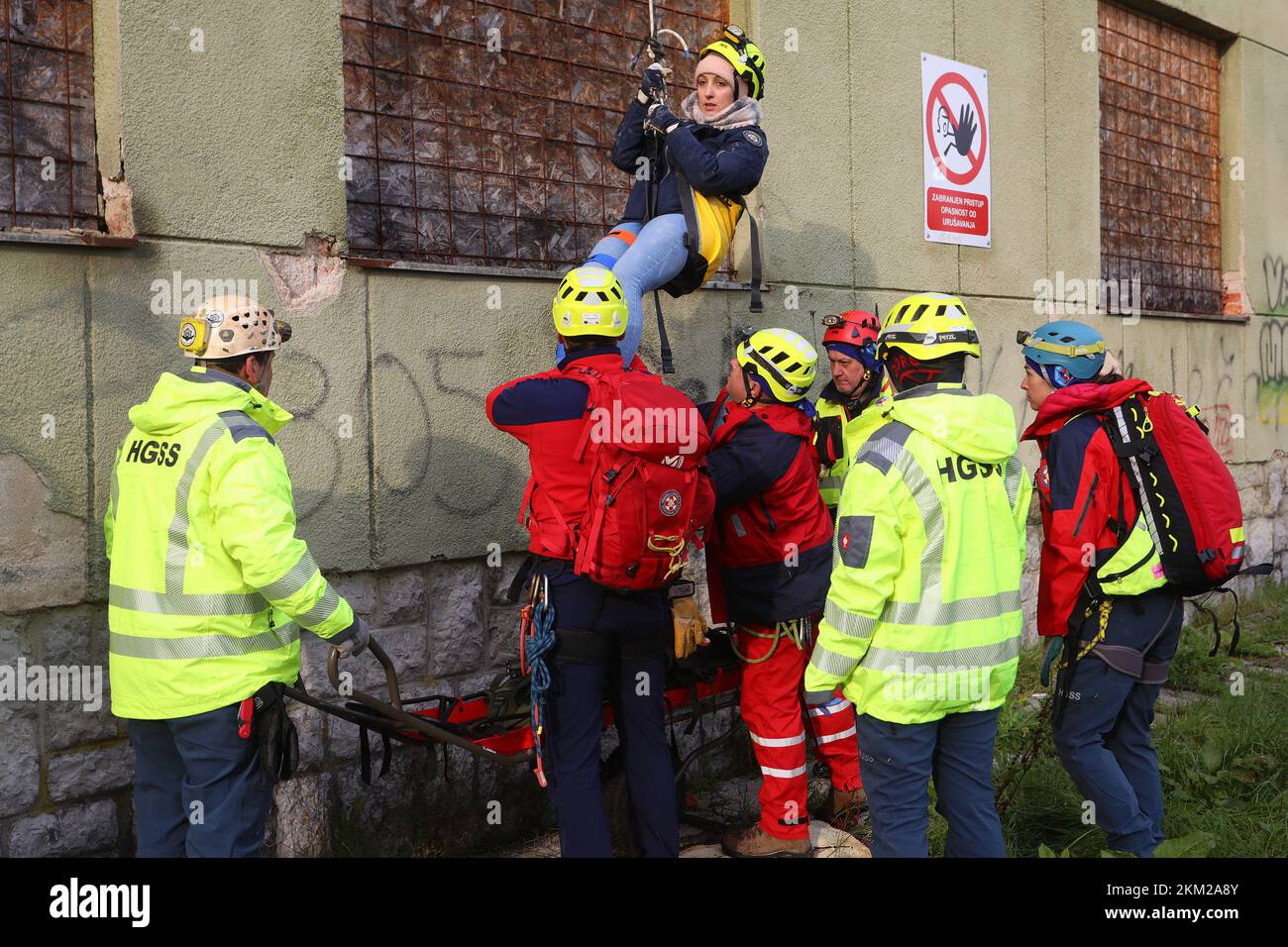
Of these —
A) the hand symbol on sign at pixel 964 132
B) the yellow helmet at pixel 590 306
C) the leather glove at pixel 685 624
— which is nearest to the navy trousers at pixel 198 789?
the leather glove at pixel 685 624

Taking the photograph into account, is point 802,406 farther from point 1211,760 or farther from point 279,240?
point 1211,760

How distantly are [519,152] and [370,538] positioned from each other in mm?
1948

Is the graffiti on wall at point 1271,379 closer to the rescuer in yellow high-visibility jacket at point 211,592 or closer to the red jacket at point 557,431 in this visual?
the red jacket at point 557,431

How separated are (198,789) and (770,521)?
7.39 ft

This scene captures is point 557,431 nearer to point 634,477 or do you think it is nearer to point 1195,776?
point 634,477

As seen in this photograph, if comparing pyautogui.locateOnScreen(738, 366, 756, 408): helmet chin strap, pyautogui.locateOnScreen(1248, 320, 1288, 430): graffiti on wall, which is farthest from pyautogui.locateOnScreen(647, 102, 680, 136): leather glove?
pyautogui.locateOnScreen(1248, 320, 1288, 430): graffiti on wall

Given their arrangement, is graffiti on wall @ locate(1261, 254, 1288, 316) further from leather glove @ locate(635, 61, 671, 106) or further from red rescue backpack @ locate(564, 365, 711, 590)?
red rescue backpack @ locate(564, 365, 711, 590)

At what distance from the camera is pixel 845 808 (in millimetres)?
4863

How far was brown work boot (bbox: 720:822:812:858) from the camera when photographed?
14.4 feet

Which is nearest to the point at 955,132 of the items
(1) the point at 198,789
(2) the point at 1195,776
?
(2) the point at 1195,776

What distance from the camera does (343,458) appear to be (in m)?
4.40

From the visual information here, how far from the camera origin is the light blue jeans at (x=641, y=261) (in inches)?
161

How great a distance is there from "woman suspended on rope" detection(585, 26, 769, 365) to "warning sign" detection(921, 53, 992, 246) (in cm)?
282

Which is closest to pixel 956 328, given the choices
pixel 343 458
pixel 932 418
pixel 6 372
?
pixel 932 418
